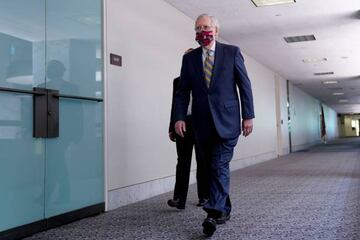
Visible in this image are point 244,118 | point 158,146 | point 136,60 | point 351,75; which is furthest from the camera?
point 351,75

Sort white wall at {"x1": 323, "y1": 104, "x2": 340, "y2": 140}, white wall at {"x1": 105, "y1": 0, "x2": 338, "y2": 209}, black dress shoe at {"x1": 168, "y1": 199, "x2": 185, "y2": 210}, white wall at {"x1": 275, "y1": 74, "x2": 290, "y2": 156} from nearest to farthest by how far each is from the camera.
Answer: black dress shoe at {"x1": 168, "y1": 199, "x2": 185, "y2": 210}
white wall at {"x1": 105, "y1": 0, "x2": 338, "y2": 209}
white wall at {"x1": 275, "y1": 74, "x2": 290, "y2": 156}
white wall at {"x1": 323, "y1": 104, "x2": 340, "y2": 140}

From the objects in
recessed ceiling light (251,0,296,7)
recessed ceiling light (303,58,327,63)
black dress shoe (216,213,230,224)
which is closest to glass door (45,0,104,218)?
black dress shoe (216,213,230,224)

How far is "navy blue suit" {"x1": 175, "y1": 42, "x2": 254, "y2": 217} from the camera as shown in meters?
3.00

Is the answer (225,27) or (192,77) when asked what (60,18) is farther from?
(225,27)

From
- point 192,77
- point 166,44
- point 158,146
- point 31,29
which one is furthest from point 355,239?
point 166,44

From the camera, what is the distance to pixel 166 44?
233 inches

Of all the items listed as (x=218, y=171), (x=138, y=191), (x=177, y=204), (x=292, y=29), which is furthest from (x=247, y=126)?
(x=292, y=29)

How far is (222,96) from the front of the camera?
10.0ft

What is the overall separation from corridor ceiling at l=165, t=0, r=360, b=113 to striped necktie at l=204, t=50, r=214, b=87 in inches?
124

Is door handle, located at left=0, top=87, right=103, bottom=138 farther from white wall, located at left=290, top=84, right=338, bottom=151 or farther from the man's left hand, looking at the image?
white wall, located at left=290, top=84, right=338, bottom=151

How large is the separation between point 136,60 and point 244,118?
7.38ft

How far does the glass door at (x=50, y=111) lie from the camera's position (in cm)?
304

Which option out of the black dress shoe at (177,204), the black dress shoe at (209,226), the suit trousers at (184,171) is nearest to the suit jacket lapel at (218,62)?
the black dress shoe at (209,226)

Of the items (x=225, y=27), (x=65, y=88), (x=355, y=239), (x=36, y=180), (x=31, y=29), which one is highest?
(x=225, y=27)
